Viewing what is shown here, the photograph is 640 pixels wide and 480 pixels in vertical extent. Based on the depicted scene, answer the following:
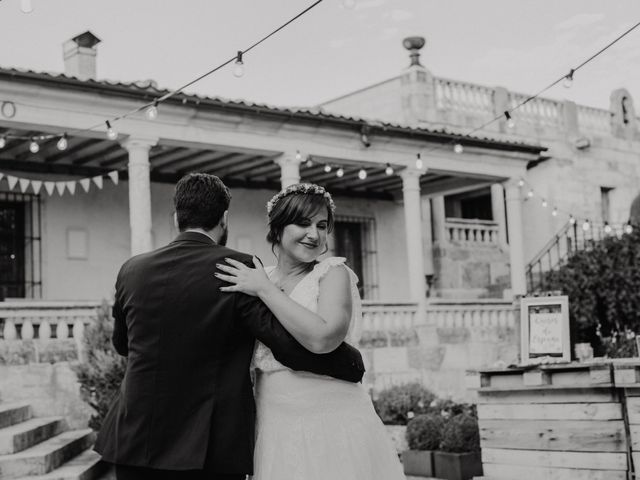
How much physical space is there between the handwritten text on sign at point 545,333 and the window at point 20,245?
9776 mm

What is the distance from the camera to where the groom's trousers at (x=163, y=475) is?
9.77ft

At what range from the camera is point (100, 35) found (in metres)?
15.2

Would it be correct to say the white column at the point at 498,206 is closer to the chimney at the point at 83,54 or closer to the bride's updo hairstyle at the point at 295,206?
the chimney at the point at 83,54

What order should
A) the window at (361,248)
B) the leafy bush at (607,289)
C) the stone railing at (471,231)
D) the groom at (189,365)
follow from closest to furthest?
1. the groom at (189,365)
2. the leafy bush at (607,289)
3. the window at (361,248)
4. the stone railing at (471,231)

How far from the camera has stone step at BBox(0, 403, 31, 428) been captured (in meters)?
8.74

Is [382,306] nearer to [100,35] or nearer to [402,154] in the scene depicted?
[402,154]

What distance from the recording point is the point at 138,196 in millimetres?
12820

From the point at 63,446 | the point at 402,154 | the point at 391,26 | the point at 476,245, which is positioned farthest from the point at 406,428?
the point at 391,26

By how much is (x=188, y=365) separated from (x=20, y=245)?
41.3 ft

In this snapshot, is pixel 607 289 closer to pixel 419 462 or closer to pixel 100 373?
pixel 419 462

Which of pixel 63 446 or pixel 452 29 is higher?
pixel 452 29

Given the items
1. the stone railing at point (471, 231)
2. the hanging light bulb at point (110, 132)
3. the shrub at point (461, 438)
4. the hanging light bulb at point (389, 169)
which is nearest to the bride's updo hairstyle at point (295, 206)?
the shrub at point (461, 438)

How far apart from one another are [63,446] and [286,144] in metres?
7.41

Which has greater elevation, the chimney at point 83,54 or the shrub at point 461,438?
the chimney at point 83,54
